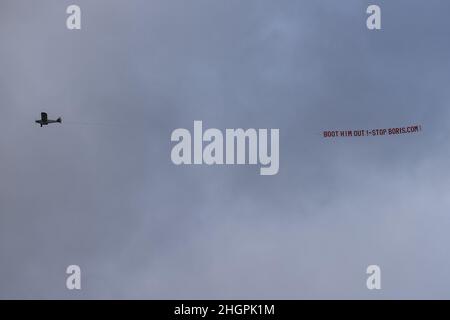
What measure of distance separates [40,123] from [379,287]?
83.2 m
